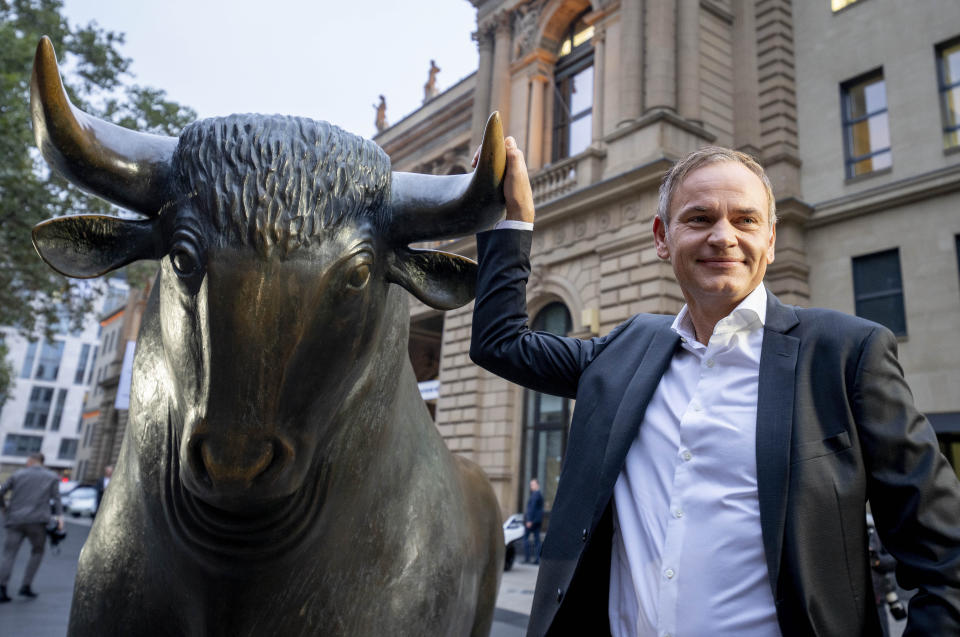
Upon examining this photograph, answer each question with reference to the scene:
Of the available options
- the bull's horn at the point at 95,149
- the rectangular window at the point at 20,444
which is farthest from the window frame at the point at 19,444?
the bull's horn at the point at 95,149

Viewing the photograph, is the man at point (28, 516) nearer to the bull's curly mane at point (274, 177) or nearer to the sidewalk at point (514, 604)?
the sidewalk at point (514, 604)

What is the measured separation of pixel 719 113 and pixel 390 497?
51.6 ft

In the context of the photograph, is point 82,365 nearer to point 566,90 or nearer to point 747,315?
point 566,90

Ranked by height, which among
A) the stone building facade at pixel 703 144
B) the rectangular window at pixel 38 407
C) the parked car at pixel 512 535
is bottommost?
the parked car at pixel 512 535

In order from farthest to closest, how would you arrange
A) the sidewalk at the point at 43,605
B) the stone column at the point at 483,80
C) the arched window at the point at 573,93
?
the stone column at the point at 483,80, the arched window at the point at 573,93, the sidewalk at the point at 43,605

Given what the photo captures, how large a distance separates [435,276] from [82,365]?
8534 centimetres

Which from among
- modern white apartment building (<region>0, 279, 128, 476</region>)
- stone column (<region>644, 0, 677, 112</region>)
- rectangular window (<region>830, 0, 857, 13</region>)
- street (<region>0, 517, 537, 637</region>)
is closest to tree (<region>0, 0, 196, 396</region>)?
street (<region>0, 517, 537, 637</region>)

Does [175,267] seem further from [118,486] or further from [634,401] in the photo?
[634,401]

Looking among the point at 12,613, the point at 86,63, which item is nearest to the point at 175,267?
the point at 12,613

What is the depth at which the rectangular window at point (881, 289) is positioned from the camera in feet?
43.0

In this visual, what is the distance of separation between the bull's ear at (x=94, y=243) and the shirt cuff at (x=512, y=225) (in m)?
0.82

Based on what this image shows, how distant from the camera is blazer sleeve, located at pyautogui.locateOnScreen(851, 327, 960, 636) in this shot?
3.68 ft

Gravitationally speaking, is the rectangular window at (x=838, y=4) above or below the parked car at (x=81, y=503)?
above

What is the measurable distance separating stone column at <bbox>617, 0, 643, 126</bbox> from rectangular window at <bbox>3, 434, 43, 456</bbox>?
75456 mm
